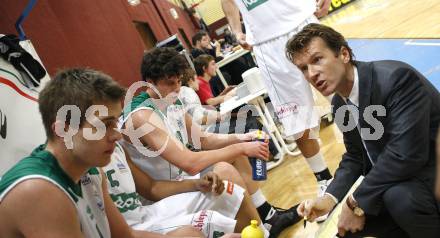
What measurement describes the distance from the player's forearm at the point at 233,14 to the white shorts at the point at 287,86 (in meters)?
0.32

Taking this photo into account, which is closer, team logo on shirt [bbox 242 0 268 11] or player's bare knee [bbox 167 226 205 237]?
player's bare knee [bbox 167 226 205 237]

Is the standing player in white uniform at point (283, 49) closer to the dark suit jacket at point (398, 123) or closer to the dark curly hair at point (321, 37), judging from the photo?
the dark curly hair at point (321, 37)

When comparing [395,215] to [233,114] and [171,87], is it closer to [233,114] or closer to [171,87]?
[171,87]

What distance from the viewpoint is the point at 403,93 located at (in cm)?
147

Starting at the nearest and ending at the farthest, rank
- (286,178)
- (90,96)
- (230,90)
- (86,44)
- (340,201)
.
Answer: (90,96), (340,201), (286,178), (86,44), (230,90)

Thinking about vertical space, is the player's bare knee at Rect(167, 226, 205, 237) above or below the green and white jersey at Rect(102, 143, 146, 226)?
below

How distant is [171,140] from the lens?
2246 millimetres

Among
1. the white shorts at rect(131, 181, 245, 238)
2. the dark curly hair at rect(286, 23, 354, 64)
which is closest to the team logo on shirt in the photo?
the dark curly hair at rect(286, 23, 354, 64)

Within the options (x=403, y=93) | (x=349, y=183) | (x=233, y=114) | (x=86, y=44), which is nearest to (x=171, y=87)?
(x=349, y=183)

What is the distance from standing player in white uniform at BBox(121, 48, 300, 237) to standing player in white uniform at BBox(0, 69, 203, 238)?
2.08 feet

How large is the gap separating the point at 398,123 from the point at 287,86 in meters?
1.07

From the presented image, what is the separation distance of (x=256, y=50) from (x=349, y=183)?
1.17 meters

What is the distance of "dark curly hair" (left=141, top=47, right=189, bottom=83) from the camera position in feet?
8.10

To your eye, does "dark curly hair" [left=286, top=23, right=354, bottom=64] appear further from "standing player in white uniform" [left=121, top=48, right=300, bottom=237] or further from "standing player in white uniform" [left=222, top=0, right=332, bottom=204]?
"standing player in white uniform" [left=121, top=48, right=300, bottom=237]
